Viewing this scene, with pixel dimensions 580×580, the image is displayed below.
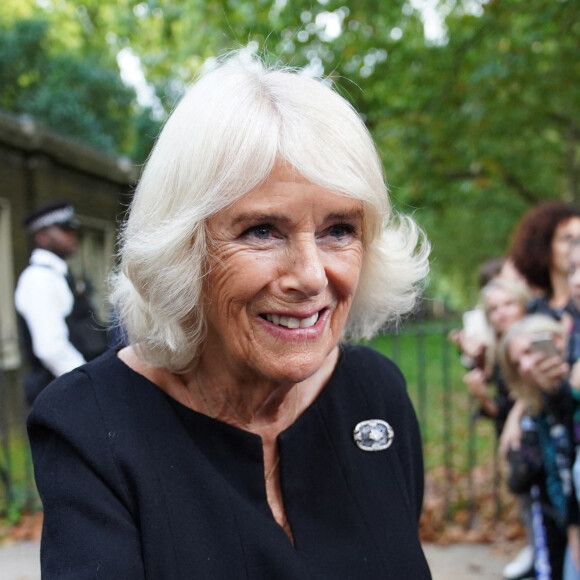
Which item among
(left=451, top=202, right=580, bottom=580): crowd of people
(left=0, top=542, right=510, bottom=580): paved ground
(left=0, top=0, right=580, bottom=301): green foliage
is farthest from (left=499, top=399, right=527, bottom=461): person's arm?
(left=0, top=542, right=510, bottom=580): paved ground

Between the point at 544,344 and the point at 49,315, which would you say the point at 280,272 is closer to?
the point at 544,344

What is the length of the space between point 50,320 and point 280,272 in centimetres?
330

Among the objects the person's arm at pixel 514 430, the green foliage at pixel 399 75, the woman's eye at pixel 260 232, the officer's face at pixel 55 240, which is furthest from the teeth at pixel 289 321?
the officer's face at pixel 55 240

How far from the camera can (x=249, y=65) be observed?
1.67 meters

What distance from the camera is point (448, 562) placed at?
4664 mm

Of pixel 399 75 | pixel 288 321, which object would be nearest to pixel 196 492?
pixel 288 321

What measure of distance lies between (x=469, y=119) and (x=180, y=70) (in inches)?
303

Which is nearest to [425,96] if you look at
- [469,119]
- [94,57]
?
[469,119]

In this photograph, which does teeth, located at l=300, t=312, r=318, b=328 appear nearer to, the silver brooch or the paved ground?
the silver brooch

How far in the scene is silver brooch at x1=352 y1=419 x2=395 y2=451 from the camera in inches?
69.6

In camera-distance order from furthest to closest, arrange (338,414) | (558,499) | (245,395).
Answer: (558,499) → (338,414) → (245,395)

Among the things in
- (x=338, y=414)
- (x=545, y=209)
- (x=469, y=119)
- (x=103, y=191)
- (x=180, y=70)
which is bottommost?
(x=338, y=414)

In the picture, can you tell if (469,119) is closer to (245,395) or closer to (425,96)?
(425,96)

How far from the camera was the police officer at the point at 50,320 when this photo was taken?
14.2ft
